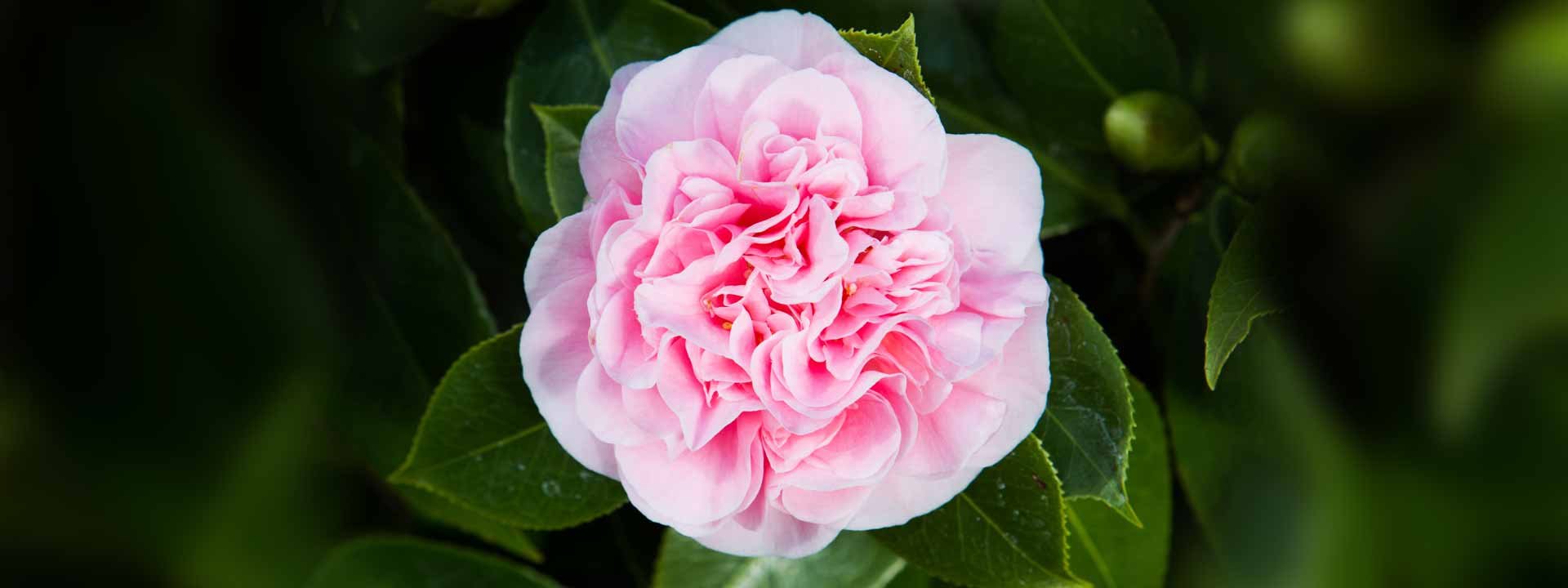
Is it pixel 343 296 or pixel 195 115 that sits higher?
pixel 195 115

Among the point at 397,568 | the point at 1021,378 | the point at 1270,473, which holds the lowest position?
the point at 397,568

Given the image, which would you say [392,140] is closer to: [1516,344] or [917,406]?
[917,406]

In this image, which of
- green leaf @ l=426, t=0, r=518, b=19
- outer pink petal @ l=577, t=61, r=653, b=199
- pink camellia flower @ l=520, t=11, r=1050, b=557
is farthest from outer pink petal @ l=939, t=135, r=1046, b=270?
green leaf @ l=426, t=0, r=518, b=19

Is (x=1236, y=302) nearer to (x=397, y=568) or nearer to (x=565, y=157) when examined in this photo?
(x=565, y=157)

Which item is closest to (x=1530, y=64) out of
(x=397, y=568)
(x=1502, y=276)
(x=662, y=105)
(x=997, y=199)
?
(x=1502, y=276)

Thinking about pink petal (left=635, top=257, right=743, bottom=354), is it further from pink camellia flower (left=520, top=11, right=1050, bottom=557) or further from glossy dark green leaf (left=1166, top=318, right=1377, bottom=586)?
glossy dark green leaf (left=1166, top=318, right=1377, bottom=586)

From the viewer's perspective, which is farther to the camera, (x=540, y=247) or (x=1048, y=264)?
(x=1048, y=264)

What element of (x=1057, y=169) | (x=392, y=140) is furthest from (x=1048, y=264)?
(x=392, y=140)
